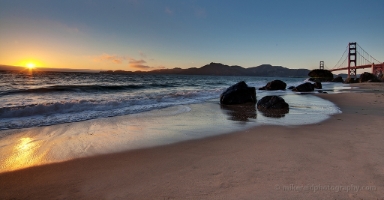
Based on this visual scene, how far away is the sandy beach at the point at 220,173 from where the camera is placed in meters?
2.51

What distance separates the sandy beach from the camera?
8.23ft

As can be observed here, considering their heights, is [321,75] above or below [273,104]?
above

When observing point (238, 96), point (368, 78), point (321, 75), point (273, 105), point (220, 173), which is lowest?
point (220, 173)

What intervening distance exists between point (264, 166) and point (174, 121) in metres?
4.10

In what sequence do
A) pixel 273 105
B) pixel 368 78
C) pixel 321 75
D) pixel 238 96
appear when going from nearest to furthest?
→ pixel 273 105 → pixel 238 96 → pixel 368 78 → pixel 321 75

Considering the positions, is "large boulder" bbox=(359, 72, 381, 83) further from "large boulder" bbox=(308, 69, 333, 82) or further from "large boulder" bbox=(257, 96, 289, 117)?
"large boulder" bbox=(257, 96, 289, 117)

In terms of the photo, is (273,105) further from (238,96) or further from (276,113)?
(238,96)

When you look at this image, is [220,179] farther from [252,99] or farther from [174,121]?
[252,99]

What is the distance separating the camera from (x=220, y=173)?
117 inches

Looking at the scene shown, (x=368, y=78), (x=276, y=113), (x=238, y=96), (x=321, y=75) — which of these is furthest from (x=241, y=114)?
(x=321, y=75)

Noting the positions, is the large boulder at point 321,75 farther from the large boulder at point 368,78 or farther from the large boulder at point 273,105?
the large boulder at point 273,105

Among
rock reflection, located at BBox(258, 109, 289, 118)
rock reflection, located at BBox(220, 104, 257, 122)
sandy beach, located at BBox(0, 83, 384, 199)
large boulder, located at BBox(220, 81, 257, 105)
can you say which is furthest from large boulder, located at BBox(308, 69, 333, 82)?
sandy beach, located at BBox(0, 83, 384, 199)

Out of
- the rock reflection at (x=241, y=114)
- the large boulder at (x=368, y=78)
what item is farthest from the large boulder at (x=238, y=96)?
the large boulder at (x=368, y=78)

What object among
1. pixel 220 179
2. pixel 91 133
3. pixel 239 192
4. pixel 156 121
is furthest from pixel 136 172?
pixel 156 121
